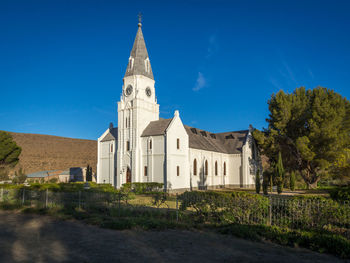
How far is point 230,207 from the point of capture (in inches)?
525

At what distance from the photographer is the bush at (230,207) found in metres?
13.1

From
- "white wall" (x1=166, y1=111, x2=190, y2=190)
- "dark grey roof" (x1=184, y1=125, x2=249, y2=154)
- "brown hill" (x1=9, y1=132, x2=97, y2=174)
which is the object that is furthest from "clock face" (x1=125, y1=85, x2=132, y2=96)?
"brown hill" (x1=9, y1=132, x2=97, y2=174)

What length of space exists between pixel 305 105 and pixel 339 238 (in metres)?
34.7

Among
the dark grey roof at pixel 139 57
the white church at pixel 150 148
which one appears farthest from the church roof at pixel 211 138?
the dark grey roof at pixel 139 57

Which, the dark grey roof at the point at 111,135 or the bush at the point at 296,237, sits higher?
Answer: the dark grey roof at the point at 111,135

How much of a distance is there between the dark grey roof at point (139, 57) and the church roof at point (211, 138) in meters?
7.59

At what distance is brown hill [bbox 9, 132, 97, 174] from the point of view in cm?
9203

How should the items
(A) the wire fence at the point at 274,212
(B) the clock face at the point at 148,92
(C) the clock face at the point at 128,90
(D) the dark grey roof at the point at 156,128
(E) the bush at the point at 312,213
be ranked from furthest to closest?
(B) the clock face at the point at 148,92
(C) the clock face at the point at 128,90
(D) the dark grey roof at the point at 156,128
(A) the wire fence at the point at 274,212
(E) the bush at the point at 312,213

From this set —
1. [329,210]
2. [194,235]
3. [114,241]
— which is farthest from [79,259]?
[329,210]

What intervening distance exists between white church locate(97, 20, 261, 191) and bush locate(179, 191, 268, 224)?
21.3 metres

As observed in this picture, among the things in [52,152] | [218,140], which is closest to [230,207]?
[218,140]

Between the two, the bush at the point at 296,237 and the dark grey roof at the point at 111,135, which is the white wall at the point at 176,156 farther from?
the bush at the point at 296,237

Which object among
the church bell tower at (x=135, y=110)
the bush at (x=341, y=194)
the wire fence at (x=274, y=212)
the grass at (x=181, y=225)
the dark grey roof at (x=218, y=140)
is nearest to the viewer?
the grass at (x=181, y=225)

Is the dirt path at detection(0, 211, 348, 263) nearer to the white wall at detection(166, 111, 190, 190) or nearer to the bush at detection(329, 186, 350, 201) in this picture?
the bush at detection(329, 186, 350, 201)
